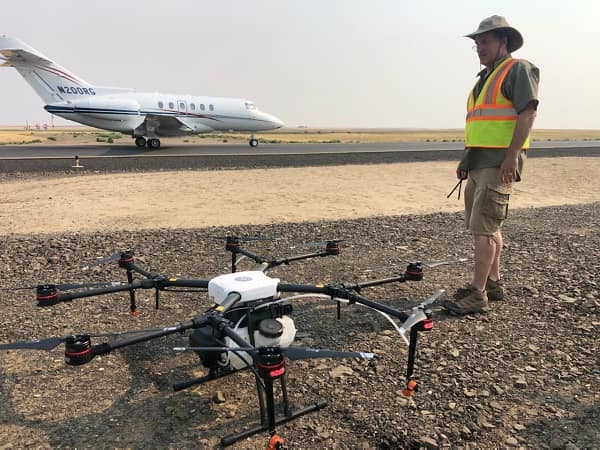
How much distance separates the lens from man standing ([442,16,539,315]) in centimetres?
415

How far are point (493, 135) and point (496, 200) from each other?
2.23ft

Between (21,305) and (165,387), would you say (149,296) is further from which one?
(165,387)

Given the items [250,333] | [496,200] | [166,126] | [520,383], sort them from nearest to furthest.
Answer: [250,333]
[520,383]
[496,200]
[166,126]

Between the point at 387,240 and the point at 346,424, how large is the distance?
17.1 ft

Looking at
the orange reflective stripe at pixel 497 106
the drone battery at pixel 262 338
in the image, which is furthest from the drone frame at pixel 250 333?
the orange reflective stripe at pixel 497 106

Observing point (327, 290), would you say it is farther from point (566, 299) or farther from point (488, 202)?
point (566, 299)

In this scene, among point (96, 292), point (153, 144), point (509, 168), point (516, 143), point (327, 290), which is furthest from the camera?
point (153, 144)

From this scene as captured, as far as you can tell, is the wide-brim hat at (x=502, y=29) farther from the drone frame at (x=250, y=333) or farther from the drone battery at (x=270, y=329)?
the drone battery at (x=270, y=329)

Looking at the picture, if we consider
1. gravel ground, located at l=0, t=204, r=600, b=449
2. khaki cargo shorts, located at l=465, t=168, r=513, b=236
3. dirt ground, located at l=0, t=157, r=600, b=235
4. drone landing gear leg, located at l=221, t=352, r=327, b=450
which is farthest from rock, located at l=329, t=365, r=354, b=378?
dirt ground, located at l=0, t=157, r=600, b=235

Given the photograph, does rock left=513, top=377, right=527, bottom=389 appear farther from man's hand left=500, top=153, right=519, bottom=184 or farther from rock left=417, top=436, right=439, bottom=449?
man's hand left=500, top=153, right=519, bottom=184

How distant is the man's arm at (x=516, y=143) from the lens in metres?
4.09

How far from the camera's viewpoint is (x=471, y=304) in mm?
4641

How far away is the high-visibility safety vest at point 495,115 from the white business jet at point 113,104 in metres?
27.0

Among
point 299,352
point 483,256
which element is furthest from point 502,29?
point 299,352
